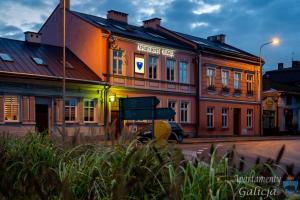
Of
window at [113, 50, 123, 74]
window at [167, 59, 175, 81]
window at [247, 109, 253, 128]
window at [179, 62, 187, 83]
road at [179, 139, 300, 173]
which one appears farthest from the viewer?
window at [247, 109, 253, 128]

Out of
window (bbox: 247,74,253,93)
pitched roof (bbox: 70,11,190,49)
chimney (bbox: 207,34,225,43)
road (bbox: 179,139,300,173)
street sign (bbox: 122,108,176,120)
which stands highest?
chimney (bbox: 207,34,225,43)

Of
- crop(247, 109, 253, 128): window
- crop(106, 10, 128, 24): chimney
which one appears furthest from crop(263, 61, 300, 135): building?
crop(106, 10, 128, 24): chimney

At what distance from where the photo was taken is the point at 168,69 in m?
34.3

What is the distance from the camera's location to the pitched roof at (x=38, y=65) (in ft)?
83.0


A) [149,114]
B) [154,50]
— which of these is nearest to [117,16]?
[154,50]

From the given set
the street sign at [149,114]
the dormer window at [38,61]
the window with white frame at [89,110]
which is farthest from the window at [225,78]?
the street sign at [149,114]

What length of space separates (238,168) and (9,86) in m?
22.5

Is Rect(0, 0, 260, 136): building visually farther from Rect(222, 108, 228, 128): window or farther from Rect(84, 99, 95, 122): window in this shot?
Rect(84, 99, 95, 122): window

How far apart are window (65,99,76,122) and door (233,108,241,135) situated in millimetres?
18267

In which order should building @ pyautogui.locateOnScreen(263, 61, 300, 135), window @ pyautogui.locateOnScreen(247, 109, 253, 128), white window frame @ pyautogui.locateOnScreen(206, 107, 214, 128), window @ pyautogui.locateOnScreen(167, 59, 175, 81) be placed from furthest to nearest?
1. building @ pyautogui.locateOnScreen(263, 61, 300, 135)
2. window @ pyautogui.locateOnScreen(247, 109, 253, 128)
3. white window frame @ pyautogui.locateOnScreen(206, 107, 214, 128)
4. window @ pyautogui.locateOnScreen(167, 59, 175, 81)

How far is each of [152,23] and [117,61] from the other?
10299 millimetres

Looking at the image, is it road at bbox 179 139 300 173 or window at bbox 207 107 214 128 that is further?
window at bbox 207 107 214 128

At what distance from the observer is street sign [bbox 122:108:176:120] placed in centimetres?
1268

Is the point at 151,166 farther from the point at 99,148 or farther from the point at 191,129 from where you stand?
the point at 191,129
